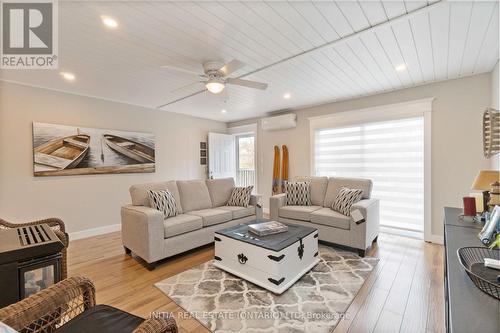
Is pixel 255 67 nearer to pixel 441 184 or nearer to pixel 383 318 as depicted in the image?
pixel 383 318

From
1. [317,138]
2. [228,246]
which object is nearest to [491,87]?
[317,138]

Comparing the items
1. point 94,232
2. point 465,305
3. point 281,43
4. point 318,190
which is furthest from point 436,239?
point 94,232

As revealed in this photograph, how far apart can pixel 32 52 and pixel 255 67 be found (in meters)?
2.43

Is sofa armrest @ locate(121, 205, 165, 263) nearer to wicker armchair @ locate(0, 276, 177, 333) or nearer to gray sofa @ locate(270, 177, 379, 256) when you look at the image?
wicker armchair @ locate(0, 276, 177, 333)

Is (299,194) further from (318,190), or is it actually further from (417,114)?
(417,114)

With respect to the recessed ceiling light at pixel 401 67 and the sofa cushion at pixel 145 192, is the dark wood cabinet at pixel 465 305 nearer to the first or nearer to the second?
the recessed ceiling light at pixel 401 67

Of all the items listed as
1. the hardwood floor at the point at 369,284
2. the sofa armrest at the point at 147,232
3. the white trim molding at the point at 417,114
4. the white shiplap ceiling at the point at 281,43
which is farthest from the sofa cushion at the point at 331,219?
the sofa armrest at the point at 147,232

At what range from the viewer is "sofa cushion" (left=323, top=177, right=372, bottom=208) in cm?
346

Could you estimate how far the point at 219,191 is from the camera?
4.00 m

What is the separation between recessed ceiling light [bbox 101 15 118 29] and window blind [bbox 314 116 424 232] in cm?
384

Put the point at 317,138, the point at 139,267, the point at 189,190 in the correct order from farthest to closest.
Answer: the point at 317,138, the point at 189,190, the point at 139,267

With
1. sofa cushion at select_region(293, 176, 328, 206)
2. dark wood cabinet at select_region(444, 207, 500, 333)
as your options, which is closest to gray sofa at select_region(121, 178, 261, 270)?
sofa cushion at select_region(293, 176, 328, 206)

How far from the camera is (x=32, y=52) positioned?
7.82ft

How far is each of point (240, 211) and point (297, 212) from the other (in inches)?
36.3
